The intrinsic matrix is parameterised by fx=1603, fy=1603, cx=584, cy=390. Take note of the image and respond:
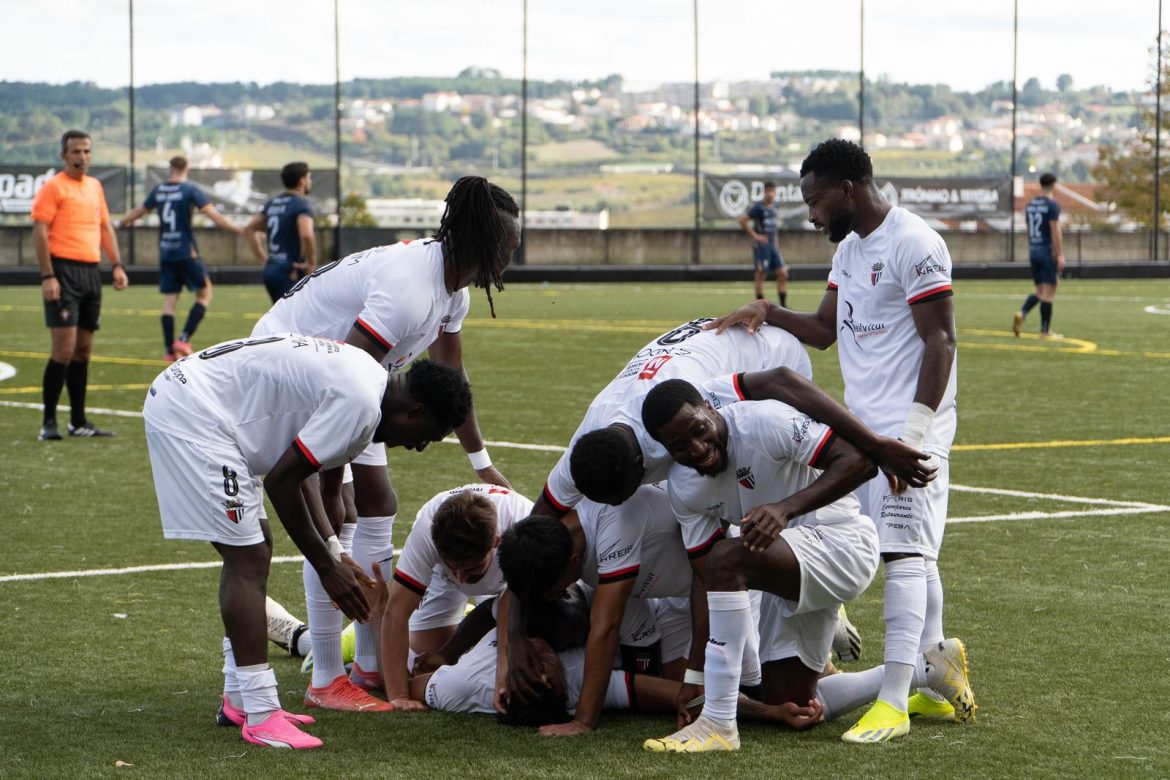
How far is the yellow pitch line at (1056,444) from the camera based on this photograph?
11266mm

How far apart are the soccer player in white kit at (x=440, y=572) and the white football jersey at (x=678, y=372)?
0.28 metres

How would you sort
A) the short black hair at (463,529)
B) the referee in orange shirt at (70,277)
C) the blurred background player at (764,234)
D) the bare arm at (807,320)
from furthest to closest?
the blurred background player at (764,234), the referee in orange shirt at (70,277), the bare arm at (807,320), the short black hair at (463,529)

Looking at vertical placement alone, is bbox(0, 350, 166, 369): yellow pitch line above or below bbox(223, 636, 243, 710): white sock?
above

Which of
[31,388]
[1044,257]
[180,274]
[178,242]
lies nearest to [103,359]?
[180,274]

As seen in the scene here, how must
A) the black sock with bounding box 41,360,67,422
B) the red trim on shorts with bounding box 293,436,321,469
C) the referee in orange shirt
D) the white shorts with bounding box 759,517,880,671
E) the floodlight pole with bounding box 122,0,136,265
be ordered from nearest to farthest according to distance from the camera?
the red trim on shorts with bounding box 293,436,321,469 → the white shorts with bounding box 759,517,880,671 → the referee in orange shirt → the black sock with bounding box 41,360,67,422 → the floodlight pole with bounding box 122,0,136,265

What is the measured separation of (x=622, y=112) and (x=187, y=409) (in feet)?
186

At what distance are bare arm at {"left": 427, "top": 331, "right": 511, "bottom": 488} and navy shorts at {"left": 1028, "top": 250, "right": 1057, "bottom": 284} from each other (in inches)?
618

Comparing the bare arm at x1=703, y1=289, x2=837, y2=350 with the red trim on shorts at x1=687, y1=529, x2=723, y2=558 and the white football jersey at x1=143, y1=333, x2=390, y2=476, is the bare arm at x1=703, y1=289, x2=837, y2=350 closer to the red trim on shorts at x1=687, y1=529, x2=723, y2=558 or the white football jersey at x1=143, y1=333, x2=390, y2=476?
the red trim on shorts at x1=687, y1=529, x2=723, y2=558

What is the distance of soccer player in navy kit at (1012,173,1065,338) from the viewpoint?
68.8 feet

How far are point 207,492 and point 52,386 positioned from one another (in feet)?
24.7

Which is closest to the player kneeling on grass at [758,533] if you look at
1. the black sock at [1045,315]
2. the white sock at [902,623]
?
the white sock at [902,623]

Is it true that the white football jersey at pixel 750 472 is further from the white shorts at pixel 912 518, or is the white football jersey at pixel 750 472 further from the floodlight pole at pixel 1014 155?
the floodlight pole at pixel 1014 155

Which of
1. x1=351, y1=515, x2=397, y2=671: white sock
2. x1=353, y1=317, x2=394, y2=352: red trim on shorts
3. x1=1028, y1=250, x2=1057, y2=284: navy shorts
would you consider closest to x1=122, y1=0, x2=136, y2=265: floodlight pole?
x1=1028, y1=250, x2=1057, y2=284: navy shorts

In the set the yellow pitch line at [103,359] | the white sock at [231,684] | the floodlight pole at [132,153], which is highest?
the floodlight pole at [132,153]
